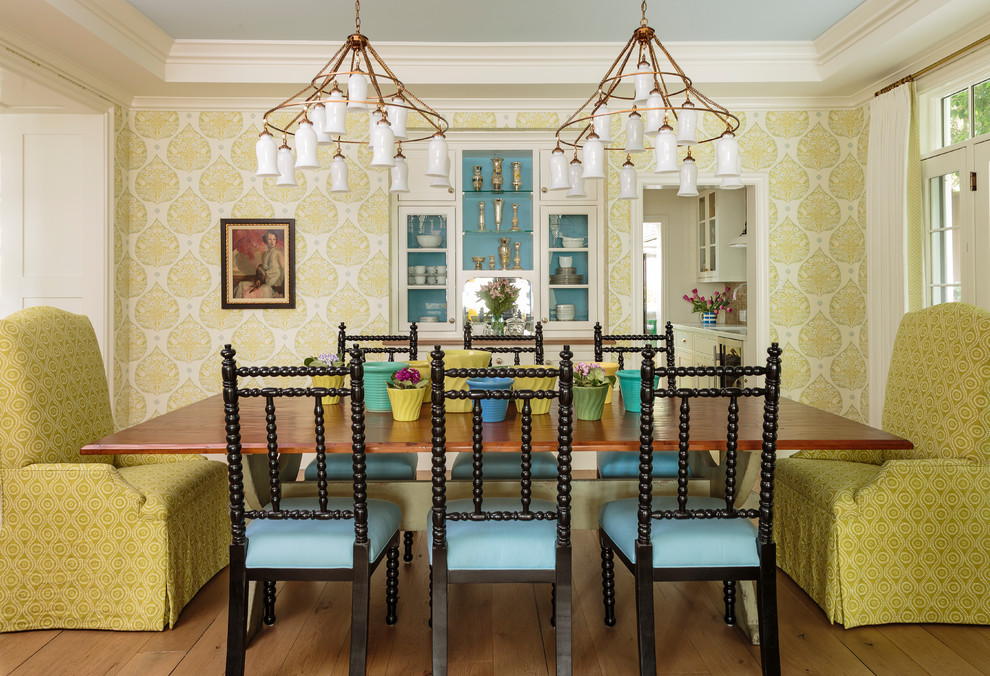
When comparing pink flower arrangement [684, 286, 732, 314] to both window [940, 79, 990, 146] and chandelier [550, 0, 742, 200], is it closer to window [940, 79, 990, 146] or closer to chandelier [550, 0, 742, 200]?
window [940, 79, 990, 146]

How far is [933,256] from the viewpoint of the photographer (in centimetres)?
411

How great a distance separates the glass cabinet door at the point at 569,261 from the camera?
15.9ft

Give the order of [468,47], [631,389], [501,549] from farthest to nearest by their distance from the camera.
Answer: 1. [468,47]
2. [631,389]
3. [501,549]

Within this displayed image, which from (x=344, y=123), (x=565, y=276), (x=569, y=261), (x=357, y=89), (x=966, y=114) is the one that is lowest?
(x=565, y=276)

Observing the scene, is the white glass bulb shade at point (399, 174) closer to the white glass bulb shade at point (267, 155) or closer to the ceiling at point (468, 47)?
the white glass bulb shade at point (267, 155)

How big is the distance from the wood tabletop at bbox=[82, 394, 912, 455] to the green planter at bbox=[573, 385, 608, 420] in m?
0.03

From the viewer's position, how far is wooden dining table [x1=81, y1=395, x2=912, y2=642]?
2.01 meters

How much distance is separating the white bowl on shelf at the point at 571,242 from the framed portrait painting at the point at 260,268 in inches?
76.1

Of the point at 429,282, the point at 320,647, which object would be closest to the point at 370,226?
the point at 429,282

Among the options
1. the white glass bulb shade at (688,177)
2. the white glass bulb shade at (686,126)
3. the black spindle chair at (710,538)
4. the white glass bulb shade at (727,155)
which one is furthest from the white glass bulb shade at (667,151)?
the black spindle chair at (710,538)

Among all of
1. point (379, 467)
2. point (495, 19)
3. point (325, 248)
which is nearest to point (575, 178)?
point (379, 467)

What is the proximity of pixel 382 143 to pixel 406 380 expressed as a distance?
84 cm

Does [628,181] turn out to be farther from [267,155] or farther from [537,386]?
[267,155]

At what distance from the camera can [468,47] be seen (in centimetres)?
425
